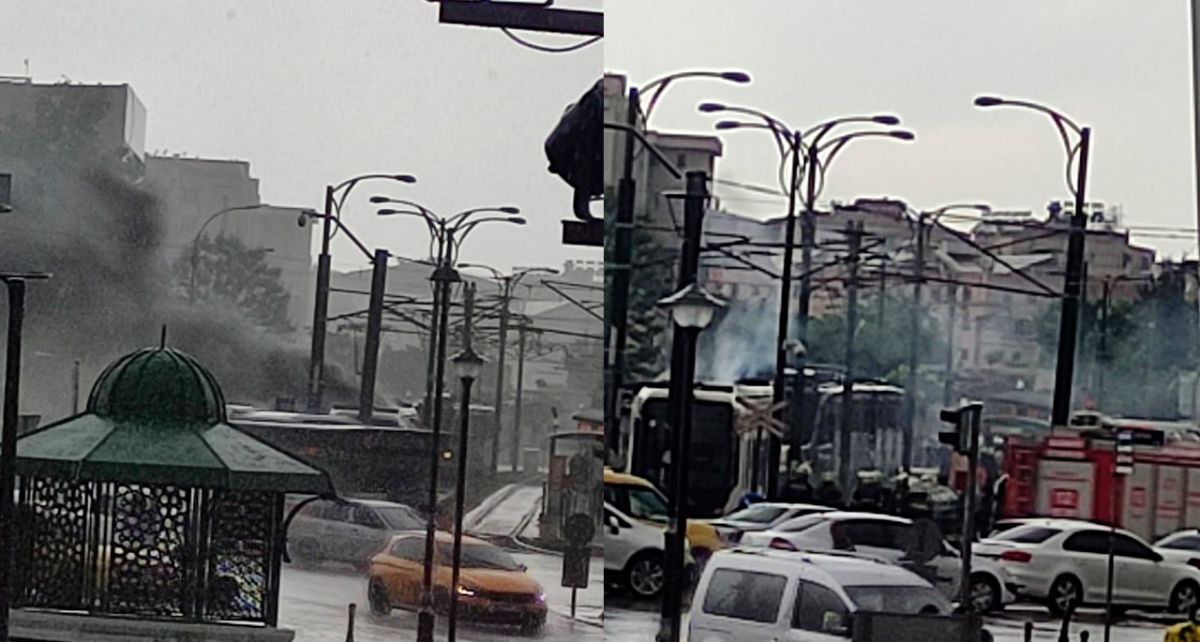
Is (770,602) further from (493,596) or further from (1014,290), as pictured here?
(1014,290)

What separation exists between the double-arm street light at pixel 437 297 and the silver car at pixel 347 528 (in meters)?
0.06

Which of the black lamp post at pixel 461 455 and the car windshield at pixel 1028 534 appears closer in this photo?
the black lamp post at pixel 461 455

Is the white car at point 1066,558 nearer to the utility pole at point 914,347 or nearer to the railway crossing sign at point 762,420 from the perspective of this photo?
the utility pole at point 914,347

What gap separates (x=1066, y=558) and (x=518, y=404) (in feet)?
3.27

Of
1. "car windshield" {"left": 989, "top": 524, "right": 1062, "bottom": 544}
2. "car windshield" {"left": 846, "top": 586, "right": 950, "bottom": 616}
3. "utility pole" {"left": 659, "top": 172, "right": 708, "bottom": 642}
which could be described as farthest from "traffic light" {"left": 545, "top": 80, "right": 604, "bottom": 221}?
"car windshield" {"left": 989, "top": 524, "right": 1062, "bottom": 544}

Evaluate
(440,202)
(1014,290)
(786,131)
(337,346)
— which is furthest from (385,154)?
(1014,290)

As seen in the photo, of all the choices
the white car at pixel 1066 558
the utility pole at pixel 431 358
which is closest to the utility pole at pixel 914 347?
the white car at pixel 1066 558

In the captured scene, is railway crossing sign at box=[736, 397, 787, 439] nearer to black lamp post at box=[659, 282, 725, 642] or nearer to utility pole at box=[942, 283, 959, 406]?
black lamp post at box=[659, 282, 725, 642]

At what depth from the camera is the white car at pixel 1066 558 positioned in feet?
8.59

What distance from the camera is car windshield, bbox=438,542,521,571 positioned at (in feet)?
8.11

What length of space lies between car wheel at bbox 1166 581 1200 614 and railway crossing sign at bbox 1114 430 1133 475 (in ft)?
0.80

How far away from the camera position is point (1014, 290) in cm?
260

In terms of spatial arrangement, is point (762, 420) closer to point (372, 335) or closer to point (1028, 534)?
point (1028, 534)

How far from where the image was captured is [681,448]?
8.38 ft
